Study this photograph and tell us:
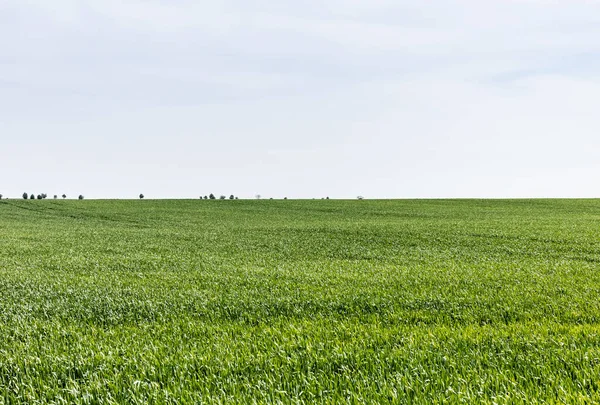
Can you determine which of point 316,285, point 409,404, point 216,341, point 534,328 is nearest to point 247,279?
point 316,285

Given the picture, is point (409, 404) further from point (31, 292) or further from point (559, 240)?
point (559, 240)

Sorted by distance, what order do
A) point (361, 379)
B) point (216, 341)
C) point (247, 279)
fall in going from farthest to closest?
point (247, 279)
point (216, 341)
point (361, 379)

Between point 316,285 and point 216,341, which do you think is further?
point 316,285

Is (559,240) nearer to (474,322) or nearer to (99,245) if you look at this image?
(474,322)

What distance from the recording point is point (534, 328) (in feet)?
26.4

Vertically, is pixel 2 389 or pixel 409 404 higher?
pixel 409 404

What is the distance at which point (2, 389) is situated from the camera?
5910 millimetres

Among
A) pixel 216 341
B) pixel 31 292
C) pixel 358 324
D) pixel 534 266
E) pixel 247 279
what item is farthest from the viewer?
pixel 534 266

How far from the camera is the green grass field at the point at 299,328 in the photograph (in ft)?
18.0

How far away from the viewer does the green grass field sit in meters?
5.49

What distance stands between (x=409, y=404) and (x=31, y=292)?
1125 cm

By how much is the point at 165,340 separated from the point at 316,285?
6.15 meters

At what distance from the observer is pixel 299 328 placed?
26.9 ft

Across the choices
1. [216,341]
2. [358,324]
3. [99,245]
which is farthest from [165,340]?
[99,245]
